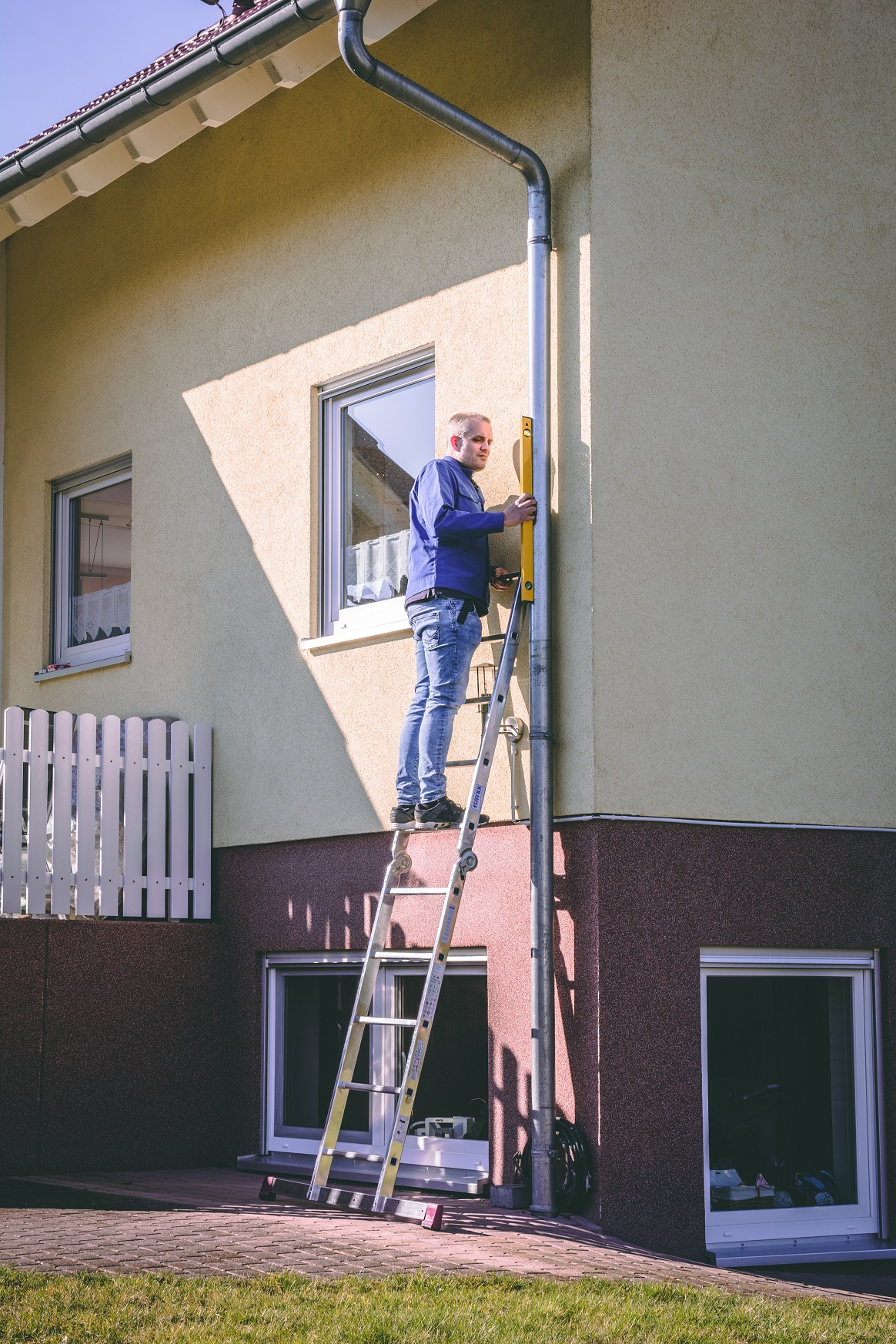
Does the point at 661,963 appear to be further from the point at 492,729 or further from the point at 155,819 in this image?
the point at 155,819

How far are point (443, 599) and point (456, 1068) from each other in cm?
227

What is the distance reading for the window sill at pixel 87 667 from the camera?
32.8 feet

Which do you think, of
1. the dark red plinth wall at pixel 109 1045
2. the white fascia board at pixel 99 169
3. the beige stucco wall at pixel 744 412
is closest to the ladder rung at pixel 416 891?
the beige stucco wall at pixel 744 412

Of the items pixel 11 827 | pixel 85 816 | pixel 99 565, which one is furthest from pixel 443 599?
pixel 99 565

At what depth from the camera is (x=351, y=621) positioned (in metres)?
8.53

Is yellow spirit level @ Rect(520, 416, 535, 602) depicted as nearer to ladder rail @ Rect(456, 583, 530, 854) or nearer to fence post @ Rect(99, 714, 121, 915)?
ladder rail @ Rect(456, 583, 530, 854)

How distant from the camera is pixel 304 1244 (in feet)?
19.2

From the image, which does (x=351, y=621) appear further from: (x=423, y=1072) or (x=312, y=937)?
(x=423, y=1072)

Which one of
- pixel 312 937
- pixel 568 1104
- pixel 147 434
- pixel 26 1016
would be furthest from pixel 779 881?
pixel 147 434

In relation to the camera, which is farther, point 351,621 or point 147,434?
point 147,434

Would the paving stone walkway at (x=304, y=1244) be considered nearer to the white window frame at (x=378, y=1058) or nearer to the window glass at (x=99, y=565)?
the white window frame at (x=378, y=1058)

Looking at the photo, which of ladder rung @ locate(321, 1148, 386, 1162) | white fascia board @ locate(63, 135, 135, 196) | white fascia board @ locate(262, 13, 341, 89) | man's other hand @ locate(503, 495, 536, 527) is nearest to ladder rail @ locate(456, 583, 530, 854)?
man's other hand @ locate(503, 495, 536, 527)

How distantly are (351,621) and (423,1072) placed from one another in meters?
2.34

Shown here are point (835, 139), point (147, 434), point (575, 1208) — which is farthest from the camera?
point (147, 434)
